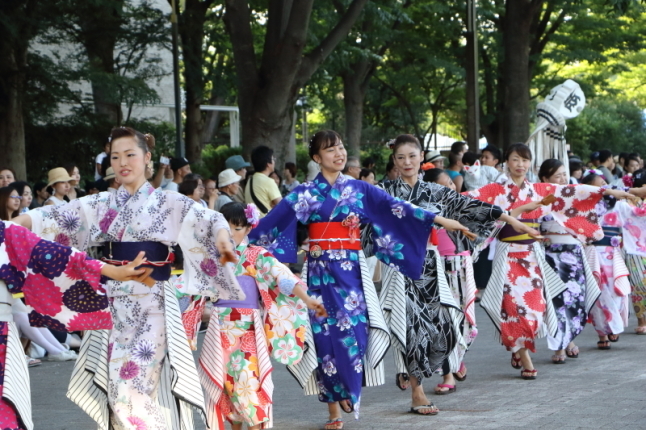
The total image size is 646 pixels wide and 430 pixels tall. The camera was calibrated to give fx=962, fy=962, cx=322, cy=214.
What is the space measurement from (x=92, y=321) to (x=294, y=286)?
4.28 feet

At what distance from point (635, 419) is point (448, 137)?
37.2m

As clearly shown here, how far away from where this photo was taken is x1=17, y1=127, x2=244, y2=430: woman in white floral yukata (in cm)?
465

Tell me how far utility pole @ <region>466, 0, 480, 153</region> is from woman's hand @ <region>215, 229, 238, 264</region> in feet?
50.7

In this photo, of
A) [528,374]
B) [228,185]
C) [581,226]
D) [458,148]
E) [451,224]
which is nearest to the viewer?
[451,224]

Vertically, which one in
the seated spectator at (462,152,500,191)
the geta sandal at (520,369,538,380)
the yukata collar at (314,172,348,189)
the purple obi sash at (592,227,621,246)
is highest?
the seated spectator at (462,152,500,191)

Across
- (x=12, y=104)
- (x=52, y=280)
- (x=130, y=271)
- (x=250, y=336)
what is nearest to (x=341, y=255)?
(x=250, y=336)

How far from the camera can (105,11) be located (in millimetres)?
12602

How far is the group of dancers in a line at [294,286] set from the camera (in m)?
4.50

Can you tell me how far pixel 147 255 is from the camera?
15.5 feet

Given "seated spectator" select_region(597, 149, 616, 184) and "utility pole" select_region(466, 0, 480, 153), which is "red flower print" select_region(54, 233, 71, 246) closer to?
"seated spectator" select_region(597, 149, 616, 184)

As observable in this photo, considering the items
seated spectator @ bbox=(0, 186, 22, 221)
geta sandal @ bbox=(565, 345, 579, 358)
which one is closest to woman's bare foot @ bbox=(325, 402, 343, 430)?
geta sandal @ bbox=(565, 345, 579, 358)

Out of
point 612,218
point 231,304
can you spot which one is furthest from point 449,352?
point 612,218

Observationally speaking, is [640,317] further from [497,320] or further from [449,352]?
[449,352]

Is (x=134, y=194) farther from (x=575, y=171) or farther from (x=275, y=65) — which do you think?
(x=575, y=171)
